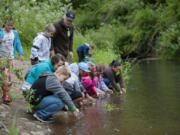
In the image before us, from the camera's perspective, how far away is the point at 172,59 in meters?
20.3

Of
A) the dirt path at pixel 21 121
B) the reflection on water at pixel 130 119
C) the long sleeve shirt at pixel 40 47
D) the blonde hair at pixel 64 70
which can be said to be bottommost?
the reflection on water at pixel 130 119

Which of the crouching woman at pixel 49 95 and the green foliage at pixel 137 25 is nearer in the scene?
the crouching woman at pixel 49 95

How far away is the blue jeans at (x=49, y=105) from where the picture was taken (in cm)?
418

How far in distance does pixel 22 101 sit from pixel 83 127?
139 cm

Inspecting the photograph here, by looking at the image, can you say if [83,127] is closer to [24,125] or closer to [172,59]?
[24,125]

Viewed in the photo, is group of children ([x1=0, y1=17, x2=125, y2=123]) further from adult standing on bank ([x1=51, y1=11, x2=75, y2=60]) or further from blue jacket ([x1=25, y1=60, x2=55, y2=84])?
adult standing on bank ([x1=51, y1=11, x2=75, y2=60])

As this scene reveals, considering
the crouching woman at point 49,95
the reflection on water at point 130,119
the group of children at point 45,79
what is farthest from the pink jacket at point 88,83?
the crouching woman at point 49,95

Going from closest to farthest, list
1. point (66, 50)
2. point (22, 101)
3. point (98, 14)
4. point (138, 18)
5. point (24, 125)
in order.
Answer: point (24, 125) → point (22, 101) → point (66, 50) → point (138, 18) → point (98, 14)

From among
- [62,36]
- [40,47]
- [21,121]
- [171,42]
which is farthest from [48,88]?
[171,42]

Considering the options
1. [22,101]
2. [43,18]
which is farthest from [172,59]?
[22,101]

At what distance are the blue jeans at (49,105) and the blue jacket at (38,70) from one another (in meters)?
0.45

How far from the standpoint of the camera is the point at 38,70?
4477 millimetres

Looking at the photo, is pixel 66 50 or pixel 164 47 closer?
pixel 66 50

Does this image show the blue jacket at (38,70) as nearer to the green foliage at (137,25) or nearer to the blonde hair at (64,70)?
the blonde hair at (64,70)
